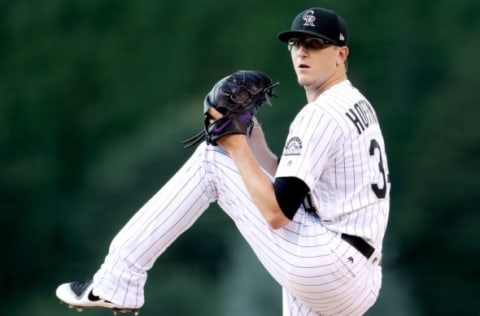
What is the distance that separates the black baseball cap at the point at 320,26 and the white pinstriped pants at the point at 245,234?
425 mm

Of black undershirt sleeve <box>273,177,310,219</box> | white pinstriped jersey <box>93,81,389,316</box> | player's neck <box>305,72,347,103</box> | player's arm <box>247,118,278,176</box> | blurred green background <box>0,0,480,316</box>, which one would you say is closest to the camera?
black undershirt sleeve <box>273,177,310,219</box>

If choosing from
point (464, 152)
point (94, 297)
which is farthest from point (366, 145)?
point (464, 152)

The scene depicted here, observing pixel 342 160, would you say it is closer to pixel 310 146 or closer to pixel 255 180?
pixel 310 146

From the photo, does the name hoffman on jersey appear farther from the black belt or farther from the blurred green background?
the blurred green background

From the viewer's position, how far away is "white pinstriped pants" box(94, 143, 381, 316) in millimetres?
4215

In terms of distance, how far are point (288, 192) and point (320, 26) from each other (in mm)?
514

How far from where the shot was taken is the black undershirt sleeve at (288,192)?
4086 mm

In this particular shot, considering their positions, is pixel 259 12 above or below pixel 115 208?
above

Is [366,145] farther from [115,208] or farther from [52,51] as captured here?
[52,51]

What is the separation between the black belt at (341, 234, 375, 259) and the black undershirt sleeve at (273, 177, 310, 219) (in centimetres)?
24

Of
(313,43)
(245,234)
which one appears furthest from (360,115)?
(245,234)

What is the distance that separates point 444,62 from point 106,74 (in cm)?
308

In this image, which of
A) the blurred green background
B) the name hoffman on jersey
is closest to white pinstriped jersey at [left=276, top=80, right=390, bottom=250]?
the name hoffman on jersey

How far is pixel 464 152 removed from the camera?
10938 mm
